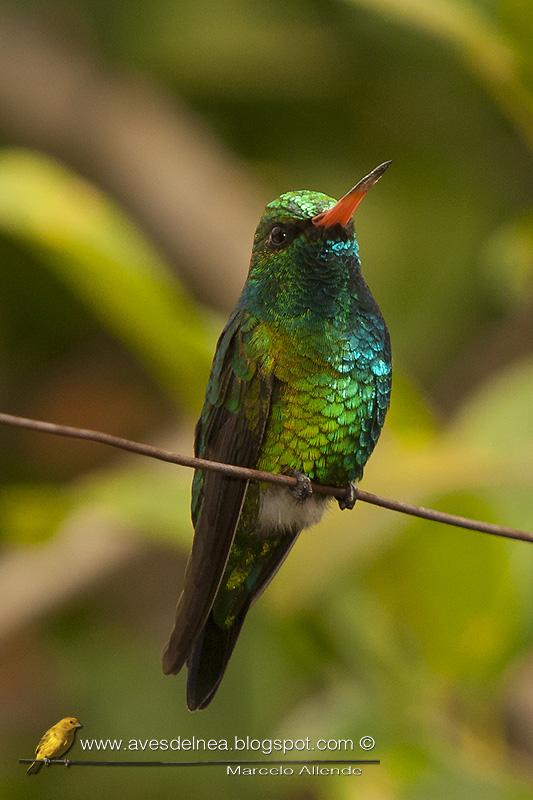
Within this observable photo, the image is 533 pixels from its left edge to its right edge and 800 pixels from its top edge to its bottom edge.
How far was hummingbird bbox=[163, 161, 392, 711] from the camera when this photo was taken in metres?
1.47

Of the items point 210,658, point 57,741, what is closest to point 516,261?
point 210,658

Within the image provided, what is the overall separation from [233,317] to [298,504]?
0.25 metres

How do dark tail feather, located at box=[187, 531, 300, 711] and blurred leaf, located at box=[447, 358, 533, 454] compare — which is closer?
dark tail feather, located at box=[187, 531, 300, 711]

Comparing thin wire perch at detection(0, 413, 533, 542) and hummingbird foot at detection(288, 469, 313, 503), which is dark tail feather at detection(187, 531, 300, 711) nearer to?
hummingbird foot at detection(288, 469, 313, 503)

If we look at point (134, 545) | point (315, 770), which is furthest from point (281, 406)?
point (134, 545)

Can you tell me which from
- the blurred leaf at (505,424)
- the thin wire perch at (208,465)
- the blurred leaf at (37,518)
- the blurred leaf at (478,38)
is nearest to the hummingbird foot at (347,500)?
the thin wire perch at (208,465)

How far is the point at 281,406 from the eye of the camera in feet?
5.38

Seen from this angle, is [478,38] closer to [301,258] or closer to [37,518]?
[301,258]

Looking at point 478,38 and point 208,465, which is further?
point 478,38

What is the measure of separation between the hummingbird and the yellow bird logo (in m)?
0.16

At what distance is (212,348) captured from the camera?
222 cm

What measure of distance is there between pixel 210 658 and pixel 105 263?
3.40 ft

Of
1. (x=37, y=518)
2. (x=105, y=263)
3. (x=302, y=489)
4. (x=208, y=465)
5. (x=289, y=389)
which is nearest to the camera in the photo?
(x=208, y=465)

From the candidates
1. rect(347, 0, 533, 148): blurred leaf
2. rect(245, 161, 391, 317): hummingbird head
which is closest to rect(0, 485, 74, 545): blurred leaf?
rect(245, 161, 391, 317): hummingbird head
